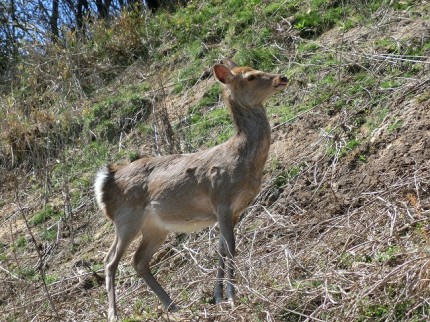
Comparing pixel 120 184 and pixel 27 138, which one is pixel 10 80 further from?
pixel 120 184

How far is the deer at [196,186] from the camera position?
29.2 ft

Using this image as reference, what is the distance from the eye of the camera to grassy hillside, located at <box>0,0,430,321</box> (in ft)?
25.1

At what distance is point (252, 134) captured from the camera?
30.1ft

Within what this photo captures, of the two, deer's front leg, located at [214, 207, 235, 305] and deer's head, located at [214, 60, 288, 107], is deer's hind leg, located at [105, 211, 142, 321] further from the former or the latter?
deer's head, located at [214, 60, 288, 107]

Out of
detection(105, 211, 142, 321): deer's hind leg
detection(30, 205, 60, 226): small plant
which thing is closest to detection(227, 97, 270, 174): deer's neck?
detection(105, 211, 142, 321): deer's hind leg

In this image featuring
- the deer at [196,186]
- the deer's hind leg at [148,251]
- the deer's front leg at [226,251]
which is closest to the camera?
the deer's front leg at [226,251]

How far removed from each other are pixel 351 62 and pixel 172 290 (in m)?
4.28

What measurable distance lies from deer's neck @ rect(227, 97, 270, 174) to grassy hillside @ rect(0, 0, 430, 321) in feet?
2.89

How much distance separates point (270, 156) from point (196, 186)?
256 centimetres

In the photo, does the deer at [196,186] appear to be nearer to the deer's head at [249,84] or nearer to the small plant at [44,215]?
Answer: the deer's head at [249,84]

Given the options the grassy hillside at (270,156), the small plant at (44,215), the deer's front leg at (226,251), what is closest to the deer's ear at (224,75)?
the deer's front leg at (226,251)

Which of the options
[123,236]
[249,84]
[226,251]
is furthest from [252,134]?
[123,236]

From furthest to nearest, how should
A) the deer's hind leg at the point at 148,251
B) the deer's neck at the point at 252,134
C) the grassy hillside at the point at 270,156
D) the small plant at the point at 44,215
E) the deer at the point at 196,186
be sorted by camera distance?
the small plant at the point at 44,215 < the deer's hind leg at the point at 148,251 < the deer's neck at the point at 252,134 < the deer at the point at 196,186 < the grassy hillside at the point at 270,156

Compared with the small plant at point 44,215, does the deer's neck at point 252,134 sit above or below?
above
